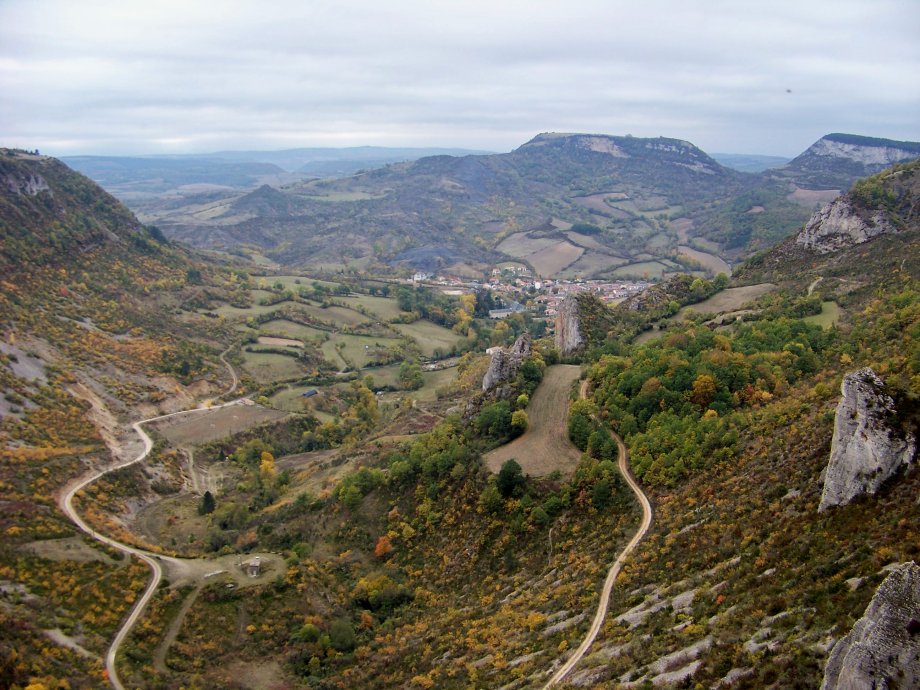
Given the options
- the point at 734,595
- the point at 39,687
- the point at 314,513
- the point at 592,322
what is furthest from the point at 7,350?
the point at 734,595

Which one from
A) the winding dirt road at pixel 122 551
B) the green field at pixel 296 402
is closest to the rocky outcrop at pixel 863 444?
the winding dirt road at pixel 122 551

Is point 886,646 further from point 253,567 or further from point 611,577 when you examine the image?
point 253,567

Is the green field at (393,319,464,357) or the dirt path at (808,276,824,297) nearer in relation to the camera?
the dirt path at (808,276,824,297)

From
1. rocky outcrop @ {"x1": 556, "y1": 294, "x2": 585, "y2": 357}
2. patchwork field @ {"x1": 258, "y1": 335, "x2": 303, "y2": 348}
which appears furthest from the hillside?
patchwork field @ {"x1": 258, "y1": 335, "x2": 303, "y2": 348}

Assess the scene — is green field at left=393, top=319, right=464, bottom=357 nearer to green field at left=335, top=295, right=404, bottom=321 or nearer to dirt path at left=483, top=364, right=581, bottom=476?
green field at left=335, top=295, right=404, bottom=321

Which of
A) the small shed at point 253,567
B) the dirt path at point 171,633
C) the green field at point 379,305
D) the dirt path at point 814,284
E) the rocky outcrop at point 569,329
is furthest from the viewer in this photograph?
the green field at point 379,305

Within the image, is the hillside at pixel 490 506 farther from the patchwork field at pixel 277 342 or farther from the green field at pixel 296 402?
the patchwork field at pixel 277 342
